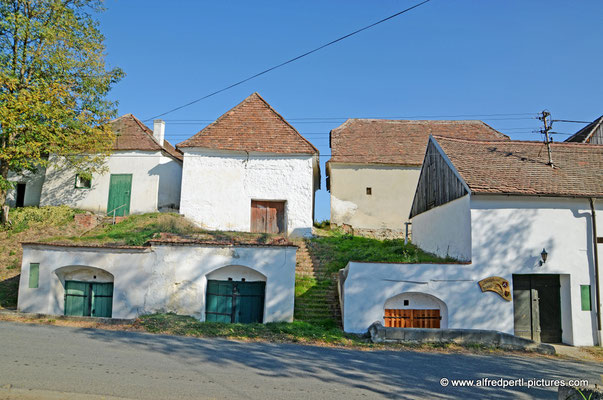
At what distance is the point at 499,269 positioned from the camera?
13133 mm

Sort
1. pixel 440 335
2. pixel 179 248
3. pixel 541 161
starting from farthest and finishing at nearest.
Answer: pixel 541 161
pixel 179 248
pixel 440 335

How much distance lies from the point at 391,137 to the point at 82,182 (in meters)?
20.1

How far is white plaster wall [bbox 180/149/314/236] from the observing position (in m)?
21.6

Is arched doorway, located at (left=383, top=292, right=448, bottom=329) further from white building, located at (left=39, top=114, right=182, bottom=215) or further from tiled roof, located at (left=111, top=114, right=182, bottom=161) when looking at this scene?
tiled roof, located at (left=111, top=114, right=182, bottom=161)

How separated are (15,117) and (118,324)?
12.4 m

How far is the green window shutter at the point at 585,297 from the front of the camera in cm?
1301

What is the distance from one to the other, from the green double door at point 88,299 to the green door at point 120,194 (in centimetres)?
888

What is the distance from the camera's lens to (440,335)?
11.8 m

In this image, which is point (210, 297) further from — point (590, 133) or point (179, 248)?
point (590, 133)

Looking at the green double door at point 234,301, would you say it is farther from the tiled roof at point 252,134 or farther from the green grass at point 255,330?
the tiled roof at point 252,134

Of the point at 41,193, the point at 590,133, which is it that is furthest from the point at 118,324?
the point at 590,133

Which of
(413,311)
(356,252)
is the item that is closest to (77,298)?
(356,252)

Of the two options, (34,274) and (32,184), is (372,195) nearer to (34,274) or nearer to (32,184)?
(34,274)

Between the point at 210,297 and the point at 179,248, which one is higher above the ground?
the point at 179,248
